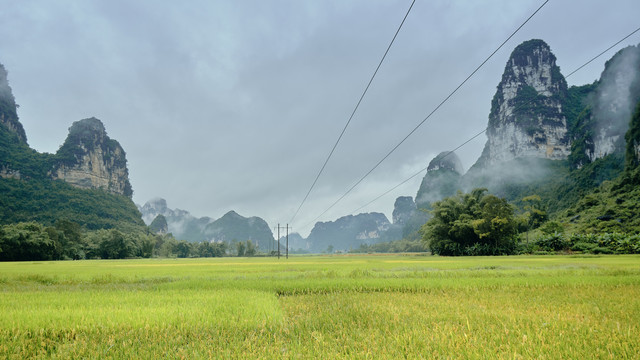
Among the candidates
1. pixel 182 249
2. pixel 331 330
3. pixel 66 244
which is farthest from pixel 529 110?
pixel 331 330

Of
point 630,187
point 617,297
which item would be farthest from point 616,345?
point 630,187

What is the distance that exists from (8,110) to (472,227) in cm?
16797

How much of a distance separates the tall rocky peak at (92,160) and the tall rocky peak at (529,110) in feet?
533

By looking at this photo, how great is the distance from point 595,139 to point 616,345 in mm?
141444

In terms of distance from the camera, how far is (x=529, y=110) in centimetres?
13438

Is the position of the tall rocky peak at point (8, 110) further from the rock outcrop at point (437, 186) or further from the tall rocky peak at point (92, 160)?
the rock outcrop at point (437, 186)

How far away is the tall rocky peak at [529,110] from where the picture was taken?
428 feet

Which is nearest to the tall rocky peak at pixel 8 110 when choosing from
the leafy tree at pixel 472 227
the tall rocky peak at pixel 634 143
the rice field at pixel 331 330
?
the leafy tree at pixel 472 227

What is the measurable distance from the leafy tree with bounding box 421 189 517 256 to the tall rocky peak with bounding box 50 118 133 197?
13125 centimetres

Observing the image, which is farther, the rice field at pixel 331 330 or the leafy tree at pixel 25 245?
the leafy tree at pixel 25 245

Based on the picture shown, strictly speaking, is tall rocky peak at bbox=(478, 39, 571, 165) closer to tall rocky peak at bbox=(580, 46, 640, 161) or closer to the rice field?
tall rocky peak at bbox=(580, 46, 640, 161)

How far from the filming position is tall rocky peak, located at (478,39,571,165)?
428 feet

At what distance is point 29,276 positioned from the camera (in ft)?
46.7

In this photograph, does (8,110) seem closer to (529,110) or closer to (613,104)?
(529,110)
